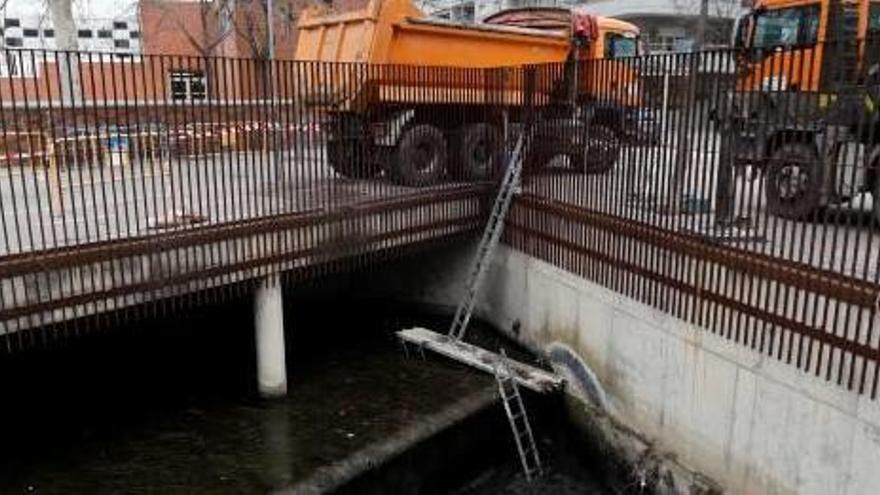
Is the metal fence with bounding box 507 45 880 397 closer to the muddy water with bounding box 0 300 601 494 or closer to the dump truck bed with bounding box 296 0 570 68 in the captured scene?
the muddy water with bounding box 0 300 601 494

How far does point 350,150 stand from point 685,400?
4.77 metres

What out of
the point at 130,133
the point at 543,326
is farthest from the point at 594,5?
the point at 130,133

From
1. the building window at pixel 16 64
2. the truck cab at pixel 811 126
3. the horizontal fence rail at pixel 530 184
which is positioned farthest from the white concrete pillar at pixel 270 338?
the truck cab at pixel 811 126

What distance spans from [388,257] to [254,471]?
354cm

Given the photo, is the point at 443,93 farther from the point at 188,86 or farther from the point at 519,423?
the point at 519,423

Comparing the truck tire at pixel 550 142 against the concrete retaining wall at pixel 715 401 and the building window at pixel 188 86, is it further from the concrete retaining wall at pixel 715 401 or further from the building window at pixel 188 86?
the building window at pixel 188 86

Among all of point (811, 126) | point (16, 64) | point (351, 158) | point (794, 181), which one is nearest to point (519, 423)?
point (351, 158)

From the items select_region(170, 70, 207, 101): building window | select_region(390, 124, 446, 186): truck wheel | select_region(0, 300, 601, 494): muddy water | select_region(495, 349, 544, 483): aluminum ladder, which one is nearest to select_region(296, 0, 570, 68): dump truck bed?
select_region(390, 124, 446, 186): truck wheel

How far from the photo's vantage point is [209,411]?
321 inches

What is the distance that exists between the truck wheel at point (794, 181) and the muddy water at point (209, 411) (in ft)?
11.6

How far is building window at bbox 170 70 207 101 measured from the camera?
7.19 meters

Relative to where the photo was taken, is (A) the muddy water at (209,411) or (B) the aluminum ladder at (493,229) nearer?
(A) the muddy water at (209,411)

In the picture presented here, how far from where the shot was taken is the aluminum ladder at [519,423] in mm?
8023

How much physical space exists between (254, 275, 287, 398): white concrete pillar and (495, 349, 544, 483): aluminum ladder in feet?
8.20
